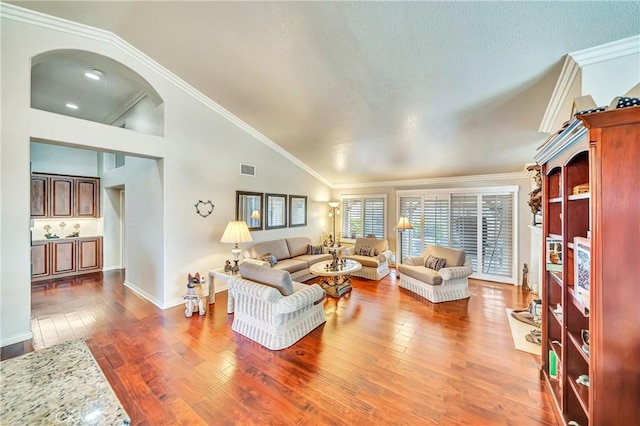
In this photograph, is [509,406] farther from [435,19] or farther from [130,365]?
[130,365]

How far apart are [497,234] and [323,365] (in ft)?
15.9

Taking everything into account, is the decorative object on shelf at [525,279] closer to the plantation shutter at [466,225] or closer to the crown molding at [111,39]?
the plantation shutter at [466,225]

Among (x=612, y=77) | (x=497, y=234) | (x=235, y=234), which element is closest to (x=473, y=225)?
(x=497, y=234)

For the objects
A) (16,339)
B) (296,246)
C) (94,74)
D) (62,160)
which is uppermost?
(94,74)

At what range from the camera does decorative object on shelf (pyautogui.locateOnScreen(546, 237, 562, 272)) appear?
5.88 feet

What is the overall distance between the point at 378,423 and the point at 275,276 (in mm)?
1637

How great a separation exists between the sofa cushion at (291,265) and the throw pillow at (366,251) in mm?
1430

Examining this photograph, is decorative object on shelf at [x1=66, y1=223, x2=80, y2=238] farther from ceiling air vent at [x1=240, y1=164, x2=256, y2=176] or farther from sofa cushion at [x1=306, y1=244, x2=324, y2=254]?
sofa cushion at [x1=306, y1=244, x2=324, y2=254]

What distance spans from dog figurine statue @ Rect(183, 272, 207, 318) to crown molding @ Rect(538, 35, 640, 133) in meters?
4.89

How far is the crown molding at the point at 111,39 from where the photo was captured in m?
2.68

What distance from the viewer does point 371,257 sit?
5.61 meters

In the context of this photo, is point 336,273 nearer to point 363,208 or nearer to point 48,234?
point 363,208

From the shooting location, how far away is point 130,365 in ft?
8.05

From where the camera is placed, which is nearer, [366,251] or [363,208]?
[366,251]
